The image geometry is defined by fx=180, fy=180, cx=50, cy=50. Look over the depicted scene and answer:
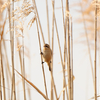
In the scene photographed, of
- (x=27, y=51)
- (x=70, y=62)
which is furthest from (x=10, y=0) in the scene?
(x=27, y=51)

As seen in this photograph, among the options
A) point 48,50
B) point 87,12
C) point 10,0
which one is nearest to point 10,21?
point 10,0

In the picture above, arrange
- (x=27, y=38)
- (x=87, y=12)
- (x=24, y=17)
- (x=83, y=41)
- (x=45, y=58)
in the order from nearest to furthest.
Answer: (x=24, y=17), (x=45, y=58), (x=87, y=12), (x=27, y=38), (x=83, y=41)

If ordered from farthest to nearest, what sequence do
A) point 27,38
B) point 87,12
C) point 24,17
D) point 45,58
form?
1. point 27,38
2. point 87,12
3. point 45,58
4. point 24,17

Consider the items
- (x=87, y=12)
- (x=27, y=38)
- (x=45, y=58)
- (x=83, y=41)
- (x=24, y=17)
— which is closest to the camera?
(x=24, y=17)

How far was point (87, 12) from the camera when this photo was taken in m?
2.47

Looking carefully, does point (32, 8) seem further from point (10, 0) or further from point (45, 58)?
point (45, 58)

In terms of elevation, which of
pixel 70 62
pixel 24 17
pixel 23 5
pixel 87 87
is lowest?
pixel 87 87

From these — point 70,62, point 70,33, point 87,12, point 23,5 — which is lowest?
point 70,62

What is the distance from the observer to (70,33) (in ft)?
4.64

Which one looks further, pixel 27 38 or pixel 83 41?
pixel 83 41

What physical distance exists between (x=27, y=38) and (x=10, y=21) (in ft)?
3.98

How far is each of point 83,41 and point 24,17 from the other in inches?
68.6

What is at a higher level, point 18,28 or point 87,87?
point 18,28

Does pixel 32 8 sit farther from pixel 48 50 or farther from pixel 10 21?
pixel 48 50
